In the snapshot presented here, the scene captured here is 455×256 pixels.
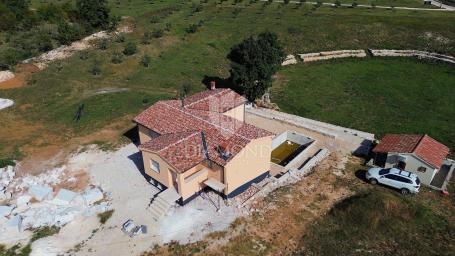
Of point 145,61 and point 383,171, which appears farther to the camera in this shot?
point 145,61

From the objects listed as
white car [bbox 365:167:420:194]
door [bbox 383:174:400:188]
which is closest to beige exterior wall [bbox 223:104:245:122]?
white car [bbox 365:167:420:194]

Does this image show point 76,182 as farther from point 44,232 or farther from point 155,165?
point 155,165

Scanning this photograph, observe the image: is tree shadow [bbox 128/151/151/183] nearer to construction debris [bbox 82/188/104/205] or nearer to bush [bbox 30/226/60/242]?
construction debris [bbox 82/188/104/205]

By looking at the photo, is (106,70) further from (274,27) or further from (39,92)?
(274,27)

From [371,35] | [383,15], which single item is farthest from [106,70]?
[383,15]

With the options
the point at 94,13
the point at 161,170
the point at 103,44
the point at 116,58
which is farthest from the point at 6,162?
the point at 94,13

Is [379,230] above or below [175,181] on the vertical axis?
below
